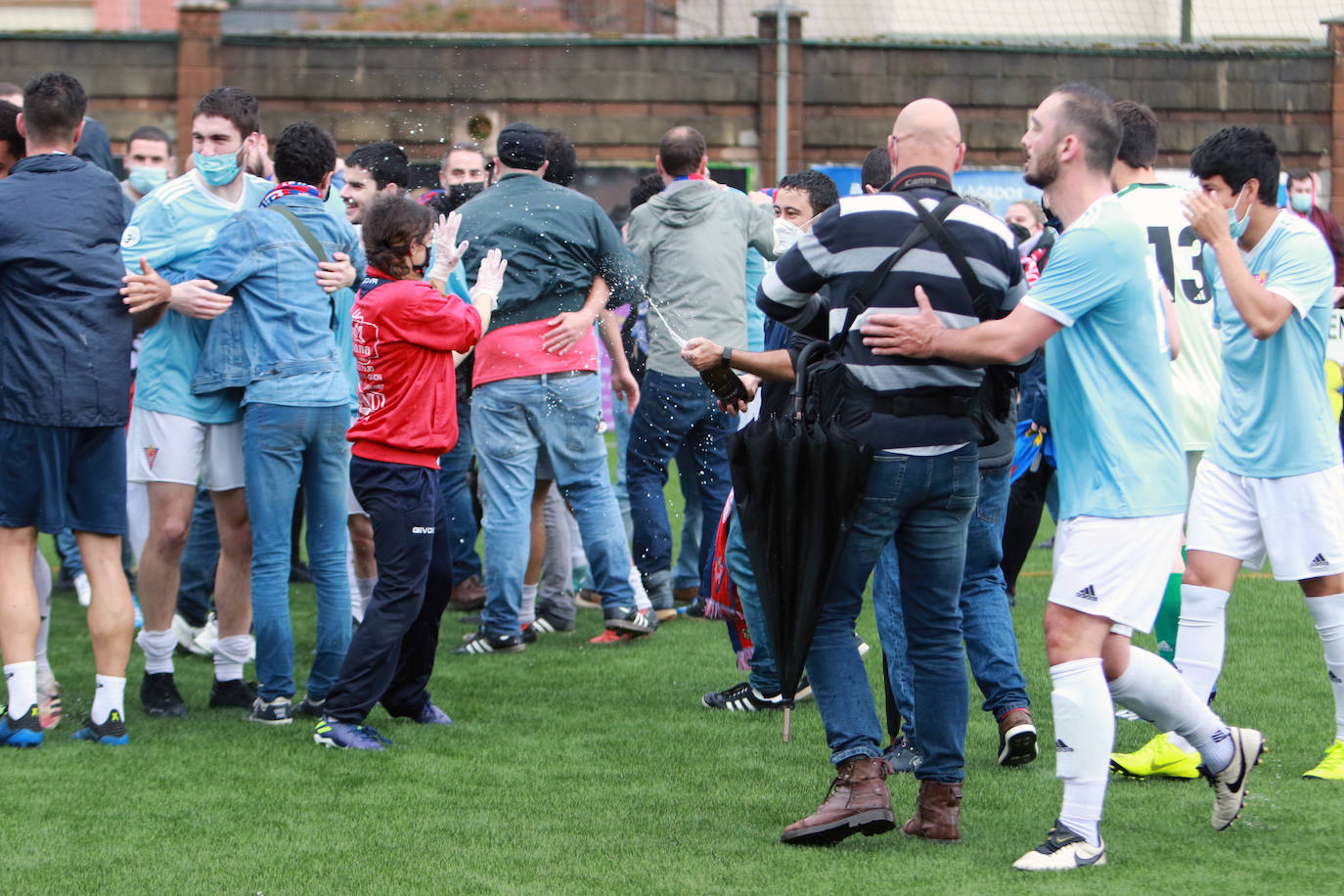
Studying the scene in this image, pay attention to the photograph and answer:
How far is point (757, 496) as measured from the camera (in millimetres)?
4004

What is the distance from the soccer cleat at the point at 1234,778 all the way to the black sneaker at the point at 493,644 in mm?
3438

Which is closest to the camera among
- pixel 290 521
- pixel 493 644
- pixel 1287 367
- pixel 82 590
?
pixel 1287 367

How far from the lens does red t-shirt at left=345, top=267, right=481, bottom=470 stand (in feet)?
16.8

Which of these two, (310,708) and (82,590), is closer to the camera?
(310,708)

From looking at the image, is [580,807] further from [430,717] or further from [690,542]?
[690,542]

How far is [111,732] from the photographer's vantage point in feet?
17.3

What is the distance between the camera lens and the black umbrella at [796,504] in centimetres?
386

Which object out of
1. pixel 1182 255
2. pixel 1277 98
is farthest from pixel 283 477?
pixel 1277 98

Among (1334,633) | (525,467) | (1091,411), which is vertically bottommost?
(1334,633)

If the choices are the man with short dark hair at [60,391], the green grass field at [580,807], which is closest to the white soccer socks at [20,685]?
the man with short dark hair at [60,391]

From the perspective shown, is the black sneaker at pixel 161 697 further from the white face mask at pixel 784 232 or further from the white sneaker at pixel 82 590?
the white face mask at pixel 784 232

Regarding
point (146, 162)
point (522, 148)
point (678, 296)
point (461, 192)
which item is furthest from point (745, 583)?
point (146, 162)

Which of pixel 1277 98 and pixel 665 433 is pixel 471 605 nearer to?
pixel 665 433

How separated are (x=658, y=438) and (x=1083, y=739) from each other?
385 centimetres
